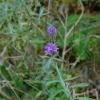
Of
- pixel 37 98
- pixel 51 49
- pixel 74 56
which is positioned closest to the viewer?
pixel 51 49

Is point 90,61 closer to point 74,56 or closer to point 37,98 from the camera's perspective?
point 74,56

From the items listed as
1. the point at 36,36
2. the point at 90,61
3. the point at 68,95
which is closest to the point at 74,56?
the point at 90,61

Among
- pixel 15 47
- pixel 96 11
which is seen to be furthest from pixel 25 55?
pixel 96 11

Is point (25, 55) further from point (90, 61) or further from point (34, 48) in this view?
point (90, 61)

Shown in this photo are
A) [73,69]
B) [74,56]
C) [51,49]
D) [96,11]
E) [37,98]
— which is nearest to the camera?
[51,49]

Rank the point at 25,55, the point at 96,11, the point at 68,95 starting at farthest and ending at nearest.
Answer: the point at 96,11
the point at 25,55
the point at 68,95

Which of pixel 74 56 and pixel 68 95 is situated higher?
pixel 68 95

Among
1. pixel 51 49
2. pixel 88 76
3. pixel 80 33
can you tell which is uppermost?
pixel 51 49

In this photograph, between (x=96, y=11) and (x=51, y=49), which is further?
(x=96, y=11)

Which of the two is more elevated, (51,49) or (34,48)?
(51,49)
